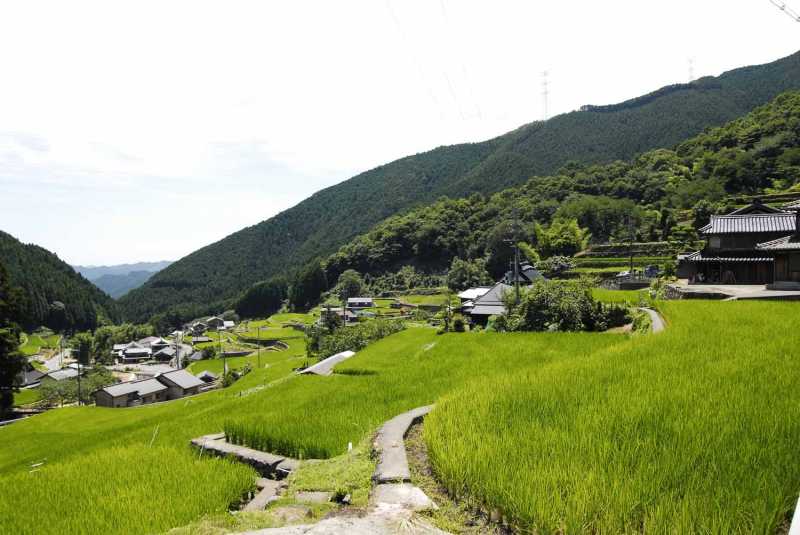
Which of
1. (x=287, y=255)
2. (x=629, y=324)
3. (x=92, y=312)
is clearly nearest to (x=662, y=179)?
(x=629, y=324)

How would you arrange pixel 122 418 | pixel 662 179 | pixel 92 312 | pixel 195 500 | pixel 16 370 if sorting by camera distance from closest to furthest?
pixel 195 500, pixel 122 418, pixel 16 370, pixel 662 179, pixel 92 312

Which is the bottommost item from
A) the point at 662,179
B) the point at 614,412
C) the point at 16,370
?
the point at 16,370

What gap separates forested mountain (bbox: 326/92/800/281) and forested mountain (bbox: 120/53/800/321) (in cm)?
2579

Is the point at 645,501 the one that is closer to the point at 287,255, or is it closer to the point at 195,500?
the point at 195,500

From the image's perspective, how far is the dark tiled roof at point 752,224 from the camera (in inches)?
1059

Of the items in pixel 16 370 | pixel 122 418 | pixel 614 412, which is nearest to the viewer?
pixel 614 412

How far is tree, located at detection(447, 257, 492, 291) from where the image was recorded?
75481 mm

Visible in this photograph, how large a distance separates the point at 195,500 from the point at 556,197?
101038 millimetres

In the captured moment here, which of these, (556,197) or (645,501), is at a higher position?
(556,197)

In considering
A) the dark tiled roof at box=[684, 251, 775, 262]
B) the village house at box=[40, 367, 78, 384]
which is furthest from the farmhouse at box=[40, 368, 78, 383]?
the dark tiled roof at box=[684, 251, 775, 262]

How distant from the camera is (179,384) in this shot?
45.4 meters

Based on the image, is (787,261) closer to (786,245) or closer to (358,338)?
(786,245)

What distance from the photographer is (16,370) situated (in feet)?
115

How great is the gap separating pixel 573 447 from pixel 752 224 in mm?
30802
